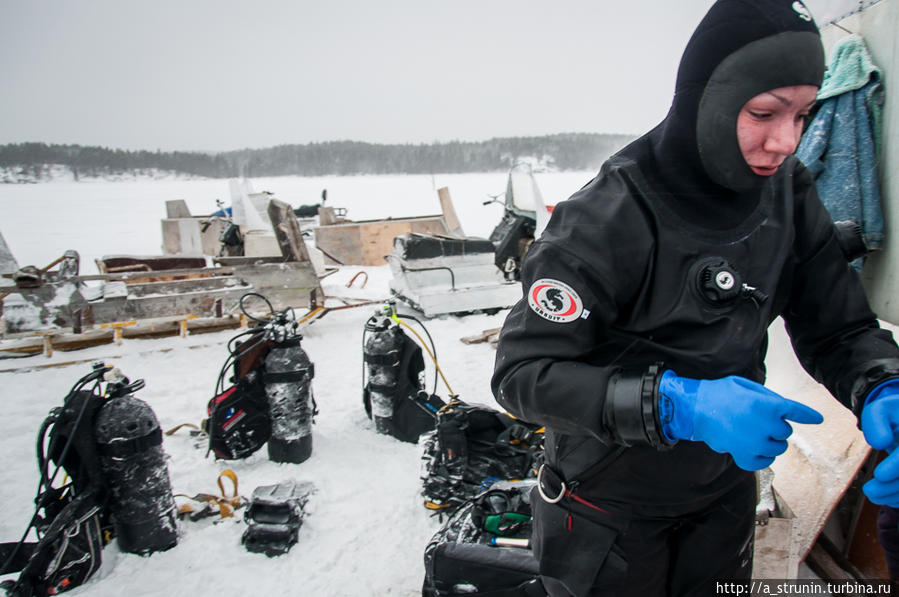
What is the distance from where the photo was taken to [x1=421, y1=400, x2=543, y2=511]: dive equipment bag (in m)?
3.29

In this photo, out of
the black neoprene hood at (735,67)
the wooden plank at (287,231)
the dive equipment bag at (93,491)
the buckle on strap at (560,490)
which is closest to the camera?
the black neoprene hood at (735,67)

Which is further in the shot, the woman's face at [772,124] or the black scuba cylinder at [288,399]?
the black scuba cylinder at [288,399]

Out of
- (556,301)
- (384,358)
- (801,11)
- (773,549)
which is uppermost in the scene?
(801,11)

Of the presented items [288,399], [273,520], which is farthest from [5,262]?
[273,520]

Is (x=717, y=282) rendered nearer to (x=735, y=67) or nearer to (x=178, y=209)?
(x=735, y=67)

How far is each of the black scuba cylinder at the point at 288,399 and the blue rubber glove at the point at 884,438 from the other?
11.1 ft

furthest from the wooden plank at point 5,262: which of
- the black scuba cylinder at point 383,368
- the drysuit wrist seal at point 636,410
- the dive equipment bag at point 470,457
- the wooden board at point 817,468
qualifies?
the wooden board at point 817,468

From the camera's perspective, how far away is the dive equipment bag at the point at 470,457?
329 cm

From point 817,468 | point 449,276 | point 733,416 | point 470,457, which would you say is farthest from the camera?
point 449,276

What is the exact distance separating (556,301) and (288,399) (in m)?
3.10

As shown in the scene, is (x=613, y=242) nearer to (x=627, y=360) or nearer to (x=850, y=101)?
(x=627, y=360)

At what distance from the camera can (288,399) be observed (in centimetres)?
383

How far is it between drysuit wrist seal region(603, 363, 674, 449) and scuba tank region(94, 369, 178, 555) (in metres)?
2.71

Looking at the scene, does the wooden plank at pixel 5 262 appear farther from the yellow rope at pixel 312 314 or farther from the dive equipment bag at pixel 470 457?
the dive equipment bag at pixel 470 457
